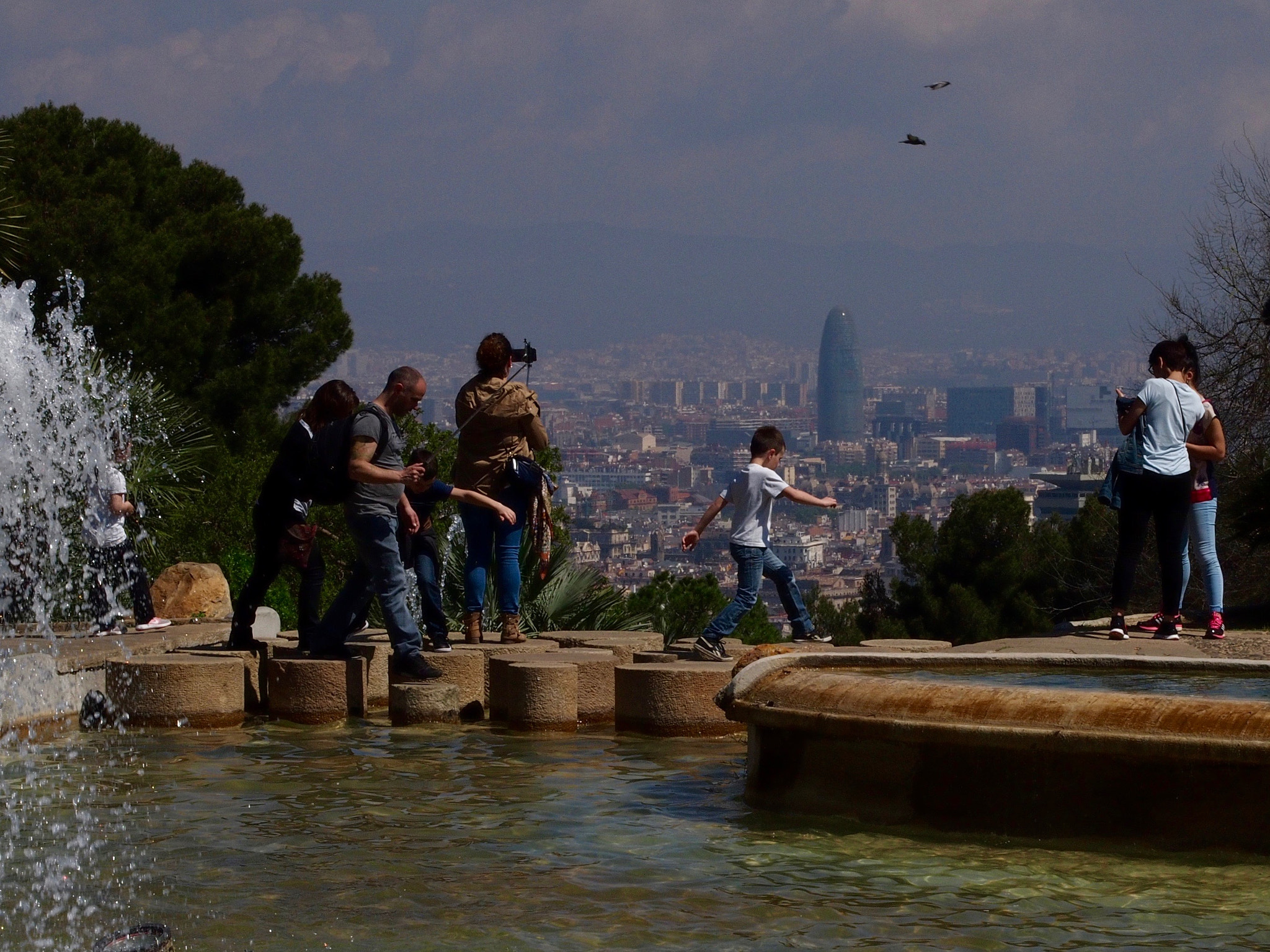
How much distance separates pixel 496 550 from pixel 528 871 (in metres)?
4.15

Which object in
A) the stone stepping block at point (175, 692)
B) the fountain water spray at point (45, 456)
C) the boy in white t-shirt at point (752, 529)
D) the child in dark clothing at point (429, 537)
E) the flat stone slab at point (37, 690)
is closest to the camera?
the flat stone slab at point (37, 690)

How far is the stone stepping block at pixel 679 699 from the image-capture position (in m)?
8.62

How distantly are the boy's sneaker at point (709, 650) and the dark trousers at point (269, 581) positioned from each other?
210 centimetres

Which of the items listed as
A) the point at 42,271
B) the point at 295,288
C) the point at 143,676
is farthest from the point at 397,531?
the point at 295,288

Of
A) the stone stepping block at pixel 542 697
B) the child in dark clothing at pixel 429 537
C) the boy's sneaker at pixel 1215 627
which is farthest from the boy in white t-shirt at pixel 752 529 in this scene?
the boy's sneaker at pixel 1215 627

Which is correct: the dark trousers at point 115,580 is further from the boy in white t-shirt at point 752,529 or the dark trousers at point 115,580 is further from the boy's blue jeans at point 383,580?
the boy in white t-shirt at point 752,529

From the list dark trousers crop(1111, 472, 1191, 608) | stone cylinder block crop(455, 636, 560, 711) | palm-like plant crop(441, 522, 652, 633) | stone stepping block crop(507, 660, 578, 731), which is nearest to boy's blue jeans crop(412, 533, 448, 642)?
stone cylinder block crop(455, 636, 560, 711)

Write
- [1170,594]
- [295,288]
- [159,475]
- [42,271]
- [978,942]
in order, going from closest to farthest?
[978,942] → [1170,594] → [159,475] → [42,271] → [295,288]

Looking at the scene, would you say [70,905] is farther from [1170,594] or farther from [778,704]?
[1170,594]

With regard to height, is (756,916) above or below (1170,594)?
below

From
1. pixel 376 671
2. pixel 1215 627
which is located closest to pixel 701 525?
pixel 376 671

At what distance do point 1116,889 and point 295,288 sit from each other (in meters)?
23.9

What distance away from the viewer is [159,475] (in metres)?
16.4

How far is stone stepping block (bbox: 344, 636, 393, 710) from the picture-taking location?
366 inches
